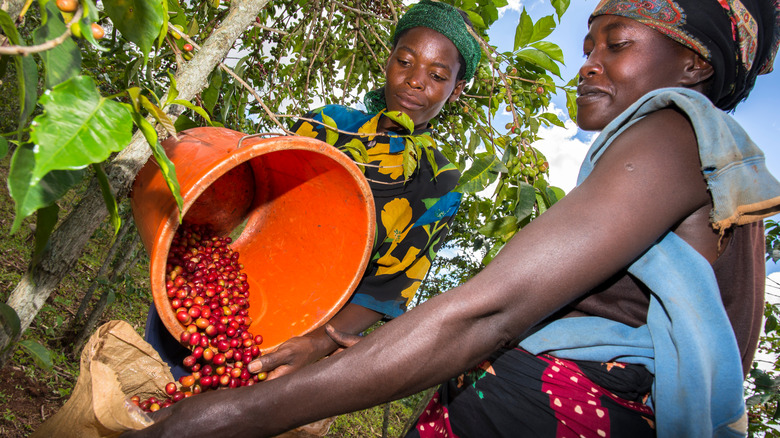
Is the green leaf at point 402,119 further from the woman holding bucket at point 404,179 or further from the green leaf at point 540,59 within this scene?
the green leaf at point 540,59

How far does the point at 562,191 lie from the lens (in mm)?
1407

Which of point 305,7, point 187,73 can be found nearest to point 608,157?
point 187,73

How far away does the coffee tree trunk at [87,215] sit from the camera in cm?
107

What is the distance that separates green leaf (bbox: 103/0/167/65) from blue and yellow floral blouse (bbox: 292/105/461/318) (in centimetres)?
103

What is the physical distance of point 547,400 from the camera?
44.7 inches

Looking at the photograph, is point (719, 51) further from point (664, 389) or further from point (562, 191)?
point (664, 389)

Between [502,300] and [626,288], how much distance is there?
49 centimetres

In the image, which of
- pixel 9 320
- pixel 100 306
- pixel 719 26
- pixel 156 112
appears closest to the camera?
pixel 156 112

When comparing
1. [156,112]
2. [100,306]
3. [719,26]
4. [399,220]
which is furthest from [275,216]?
[100,306]

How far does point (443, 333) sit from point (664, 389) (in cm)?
58

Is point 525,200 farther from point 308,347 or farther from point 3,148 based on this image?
point 3,148

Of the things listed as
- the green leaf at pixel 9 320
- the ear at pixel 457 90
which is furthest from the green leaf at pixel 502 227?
the green leaf at pixel 9 320

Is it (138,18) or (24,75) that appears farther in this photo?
(138,18)

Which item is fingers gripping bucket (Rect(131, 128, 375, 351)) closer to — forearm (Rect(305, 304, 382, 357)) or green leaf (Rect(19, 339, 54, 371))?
forearm (Rect(305, 304, 382, 357))
